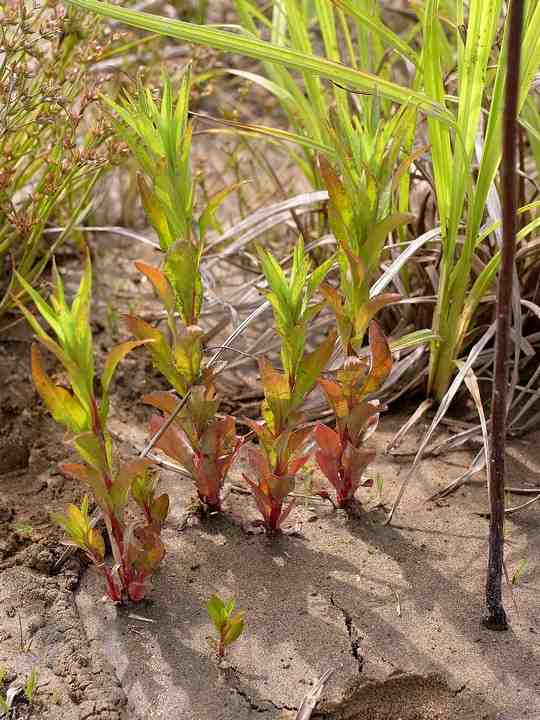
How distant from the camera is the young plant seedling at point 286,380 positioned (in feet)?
5.66

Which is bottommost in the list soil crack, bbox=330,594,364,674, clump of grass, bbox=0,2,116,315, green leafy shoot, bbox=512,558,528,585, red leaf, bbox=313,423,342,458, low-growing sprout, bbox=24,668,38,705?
green leafy shoot, bbox=512,558,528,585

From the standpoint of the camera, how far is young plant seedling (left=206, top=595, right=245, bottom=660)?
1.64 meters

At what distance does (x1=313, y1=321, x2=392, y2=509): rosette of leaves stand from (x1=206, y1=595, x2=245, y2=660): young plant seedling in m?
0.41

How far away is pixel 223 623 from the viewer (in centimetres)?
166

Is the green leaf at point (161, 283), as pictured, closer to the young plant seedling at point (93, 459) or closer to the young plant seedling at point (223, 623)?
the young plant seedling at point (93, 459)

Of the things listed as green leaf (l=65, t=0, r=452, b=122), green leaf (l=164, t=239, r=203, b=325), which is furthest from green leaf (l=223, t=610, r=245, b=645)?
green leaf (l=65, t=0, r=452, b=122)

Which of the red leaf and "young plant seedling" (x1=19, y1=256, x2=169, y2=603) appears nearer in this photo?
"young plant seedling" (x1=19, y1=256, x2=169, y2=603)

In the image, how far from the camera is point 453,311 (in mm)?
2117

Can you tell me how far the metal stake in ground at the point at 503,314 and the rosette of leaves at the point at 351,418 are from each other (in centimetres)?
29

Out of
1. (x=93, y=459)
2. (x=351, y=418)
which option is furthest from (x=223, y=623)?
(x=351, y=418)

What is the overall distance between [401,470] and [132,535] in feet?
2.32

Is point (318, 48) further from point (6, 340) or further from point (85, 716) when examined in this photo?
point (85, 716)

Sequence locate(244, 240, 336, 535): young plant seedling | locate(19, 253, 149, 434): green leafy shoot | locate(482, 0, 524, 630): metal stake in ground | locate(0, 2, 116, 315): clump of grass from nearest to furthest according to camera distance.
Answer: locate(482, 0, 524, 630): metal stake in ground, locate(19, 253, 149, 434): green leafy shoot, locate(244, 240, 336, 535): young plant seedling, locate(0, 2, 116, 315): clump of grass

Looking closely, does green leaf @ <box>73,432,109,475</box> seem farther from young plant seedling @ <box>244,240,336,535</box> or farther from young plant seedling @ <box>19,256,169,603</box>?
young plant seedling @ <box>244,240,336,535</box>
